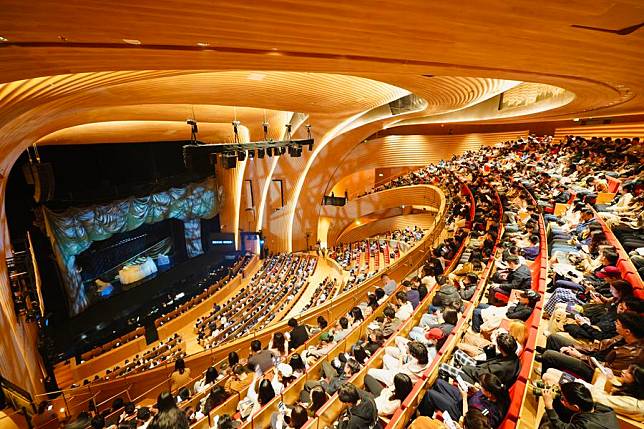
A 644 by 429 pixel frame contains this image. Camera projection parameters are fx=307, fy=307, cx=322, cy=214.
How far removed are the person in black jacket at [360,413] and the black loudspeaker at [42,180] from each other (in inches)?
369

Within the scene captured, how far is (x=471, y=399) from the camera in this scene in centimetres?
257

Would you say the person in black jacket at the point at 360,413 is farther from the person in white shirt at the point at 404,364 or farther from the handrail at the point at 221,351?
the handrail at the point at 221,351

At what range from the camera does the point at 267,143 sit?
932cm

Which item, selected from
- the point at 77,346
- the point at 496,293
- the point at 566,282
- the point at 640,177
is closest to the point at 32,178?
the point at 77,346

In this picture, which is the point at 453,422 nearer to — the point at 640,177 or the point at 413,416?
the point at 413,416

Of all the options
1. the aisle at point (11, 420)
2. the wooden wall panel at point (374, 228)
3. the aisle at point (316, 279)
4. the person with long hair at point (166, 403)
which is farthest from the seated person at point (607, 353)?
the wooden wall panel at point (374, 228)

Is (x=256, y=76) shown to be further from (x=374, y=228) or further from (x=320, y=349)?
(x=374, y=228)

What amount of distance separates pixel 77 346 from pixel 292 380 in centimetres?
856

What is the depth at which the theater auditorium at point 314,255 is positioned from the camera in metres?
2.09

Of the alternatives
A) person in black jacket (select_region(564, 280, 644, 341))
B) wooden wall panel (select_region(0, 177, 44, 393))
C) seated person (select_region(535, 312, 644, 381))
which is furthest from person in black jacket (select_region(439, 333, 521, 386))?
wooden wall panel (select_region(0, 177, 44, 393))

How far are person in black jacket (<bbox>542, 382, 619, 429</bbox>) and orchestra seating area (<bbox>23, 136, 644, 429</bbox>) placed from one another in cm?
1

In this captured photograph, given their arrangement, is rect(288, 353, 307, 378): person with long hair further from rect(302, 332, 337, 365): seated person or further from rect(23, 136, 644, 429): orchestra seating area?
rect(302, 332, 337, 365): seated person

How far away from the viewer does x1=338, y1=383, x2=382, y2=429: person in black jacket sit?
2.54m

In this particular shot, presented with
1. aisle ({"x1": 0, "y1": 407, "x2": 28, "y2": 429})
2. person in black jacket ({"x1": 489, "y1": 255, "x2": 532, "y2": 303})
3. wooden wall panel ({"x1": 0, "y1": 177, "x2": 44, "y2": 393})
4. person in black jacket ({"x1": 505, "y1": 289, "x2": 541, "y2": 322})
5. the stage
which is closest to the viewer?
person in black jacket ({"x1": 505, "y1": 289, "x2": 541, "y2": 322})
